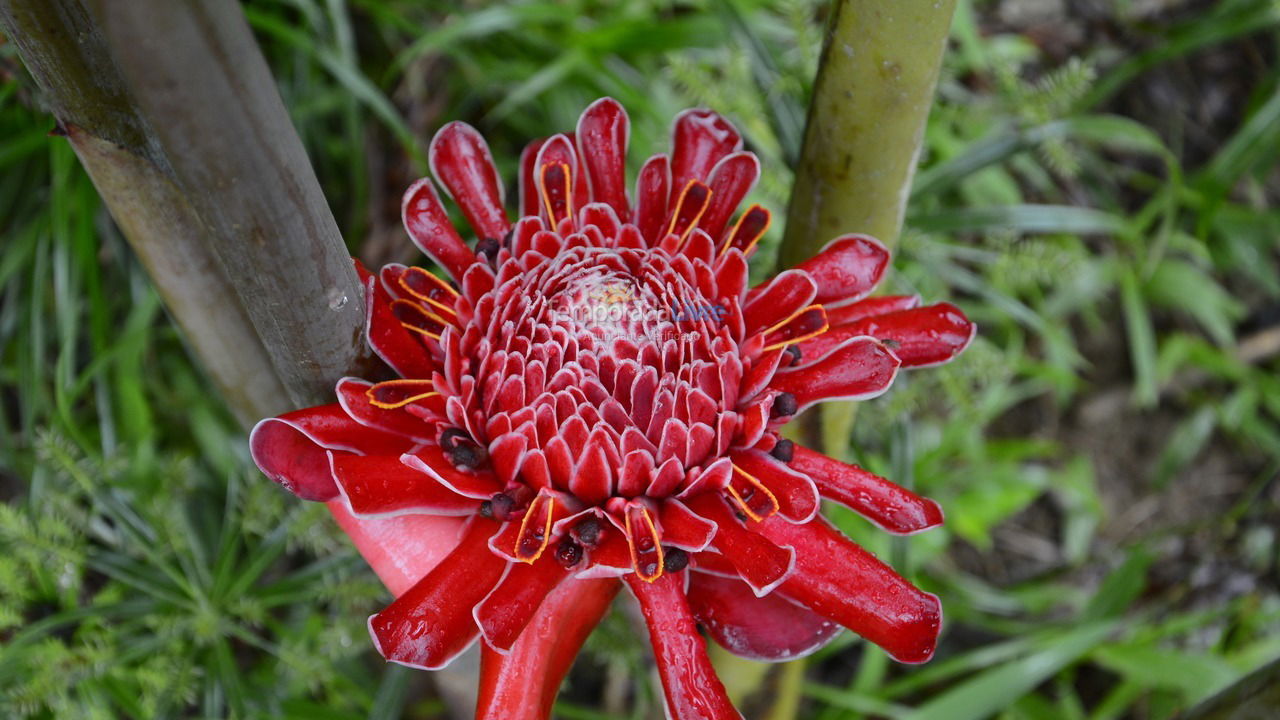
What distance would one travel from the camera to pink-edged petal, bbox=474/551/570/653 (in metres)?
0.79

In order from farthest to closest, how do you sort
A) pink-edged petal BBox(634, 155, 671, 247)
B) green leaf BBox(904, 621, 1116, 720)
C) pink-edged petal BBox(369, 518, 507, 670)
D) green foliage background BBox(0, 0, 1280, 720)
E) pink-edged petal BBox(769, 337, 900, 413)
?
green leaf BBox(904, 621, 1116, 720)
green foliage background BBox(0, 0, 1280, 720)
pink-edged petal BBox(634, 155, 671, 247)
pink-edged petal BBox(769, 337, 900, 413)
pink-edged petal BBox(369, 518, 507, 670)

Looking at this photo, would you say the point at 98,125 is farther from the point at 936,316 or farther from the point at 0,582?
the point at 0,582

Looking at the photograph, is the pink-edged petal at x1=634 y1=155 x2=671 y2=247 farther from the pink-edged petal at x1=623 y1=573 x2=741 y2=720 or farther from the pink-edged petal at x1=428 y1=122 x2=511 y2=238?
the pink-edged petal at x1=623 y1=573 x2=741 y2=720

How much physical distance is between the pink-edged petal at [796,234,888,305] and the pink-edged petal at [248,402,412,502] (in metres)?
0.46

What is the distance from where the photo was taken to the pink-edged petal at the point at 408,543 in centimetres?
93

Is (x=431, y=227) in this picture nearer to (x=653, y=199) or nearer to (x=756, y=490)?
(x=653, y=199)

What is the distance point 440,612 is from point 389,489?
0.37 ft

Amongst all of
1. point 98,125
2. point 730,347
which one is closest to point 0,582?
point 98,125

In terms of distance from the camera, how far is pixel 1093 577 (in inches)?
90.0

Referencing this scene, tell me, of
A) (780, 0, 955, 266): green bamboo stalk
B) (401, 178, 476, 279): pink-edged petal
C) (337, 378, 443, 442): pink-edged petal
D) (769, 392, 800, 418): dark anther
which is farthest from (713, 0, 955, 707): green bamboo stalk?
(337, 378, 443, 442): pink-edged petal

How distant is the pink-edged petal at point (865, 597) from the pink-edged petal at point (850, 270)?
0.25 metres

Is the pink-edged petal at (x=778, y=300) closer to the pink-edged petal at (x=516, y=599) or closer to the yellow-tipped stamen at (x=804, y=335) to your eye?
the yellow-tipped stamen at (x=804, y=335)

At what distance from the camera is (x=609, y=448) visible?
83 cm

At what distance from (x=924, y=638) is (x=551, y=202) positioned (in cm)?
54
